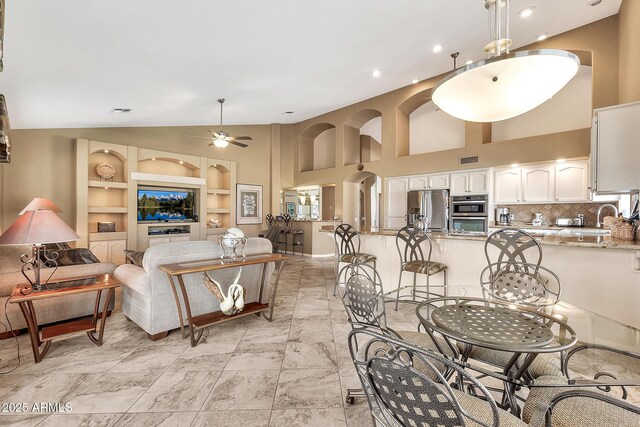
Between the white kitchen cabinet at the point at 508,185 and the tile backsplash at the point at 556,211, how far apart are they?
10.8 inches

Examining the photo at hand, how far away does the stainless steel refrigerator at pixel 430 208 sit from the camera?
19.3 feet

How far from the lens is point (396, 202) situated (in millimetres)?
6695

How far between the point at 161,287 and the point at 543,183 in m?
5.92

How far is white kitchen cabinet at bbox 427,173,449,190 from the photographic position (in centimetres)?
590

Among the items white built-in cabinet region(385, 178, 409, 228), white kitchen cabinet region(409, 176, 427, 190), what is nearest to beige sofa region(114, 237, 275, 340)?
white built-in cabinet region(385, 178, 409, 228)

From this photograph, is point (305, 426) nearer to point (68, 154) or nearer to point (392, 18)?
point (392, 18)

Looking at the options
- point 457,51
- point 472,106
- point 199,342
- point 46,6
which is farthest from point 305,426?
point 457,51

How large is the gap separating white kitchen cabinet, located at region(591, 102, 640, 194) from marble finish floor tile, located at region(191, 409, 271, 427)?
3584mm

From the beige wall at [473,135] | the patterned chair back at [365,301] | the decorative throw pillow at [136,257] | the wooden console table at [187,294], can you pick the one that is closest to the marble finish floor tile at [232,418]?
the patterned chair back at [365,301]

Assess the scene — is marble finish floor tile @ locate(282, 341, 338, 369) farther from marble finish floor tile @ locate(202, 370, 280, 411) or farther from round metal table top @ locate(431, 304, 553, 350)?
round metal table top @ locate(431, 304, 553, 350)

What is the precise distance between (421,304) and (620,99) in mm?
4592

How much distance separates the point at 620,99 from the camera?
152 inches

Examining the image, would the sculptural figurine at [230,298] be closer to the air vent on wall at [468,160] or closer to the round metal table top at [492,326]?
the round metal table top at [492,326]

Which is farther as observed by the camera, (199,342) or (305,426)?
(199,342)
